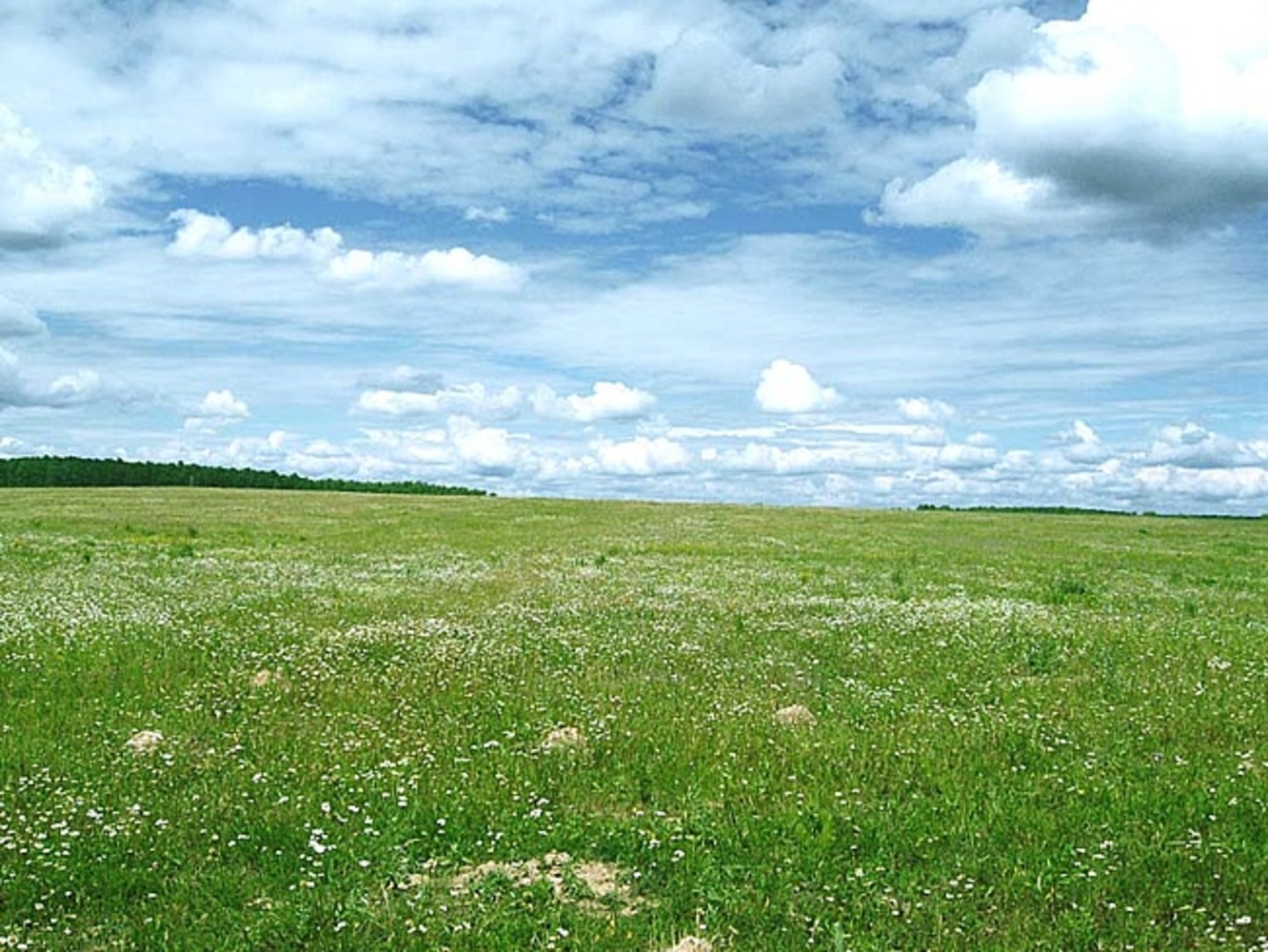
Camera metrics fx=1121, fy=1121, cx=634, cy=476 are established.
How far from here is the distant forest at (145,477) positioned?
132 meters

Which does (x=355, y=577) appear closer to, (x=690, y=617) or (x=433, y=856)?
(x=690, y=617)

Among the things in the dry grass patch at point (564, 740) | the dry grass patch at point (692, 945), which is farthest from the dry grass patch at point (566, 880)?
the dry grass patch at point (564, 740)

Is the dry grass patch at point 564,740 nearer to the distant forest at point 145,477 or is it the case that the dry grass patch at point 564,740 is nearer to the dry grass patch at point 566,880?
the dry grass patch at point 566,880

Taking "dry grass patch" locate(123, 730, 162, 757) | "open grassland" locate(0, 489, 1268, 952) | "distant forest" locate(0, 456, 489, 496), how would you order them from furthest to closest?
"distant forest" locate(0, 456, 489, 496), "dry grass patch" locate(123, 730, 162, 757), "open grassland" locate(0, 489, 1268, 952)

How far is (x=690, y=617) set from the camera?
22203 mm

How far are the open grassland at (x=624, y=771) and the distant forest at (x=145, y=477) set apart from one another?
110 m

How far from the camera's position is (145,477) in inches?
5458

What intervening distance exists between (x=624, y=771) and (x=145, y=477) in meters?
141

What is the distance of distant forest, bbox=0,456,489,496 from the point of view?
13225 cm

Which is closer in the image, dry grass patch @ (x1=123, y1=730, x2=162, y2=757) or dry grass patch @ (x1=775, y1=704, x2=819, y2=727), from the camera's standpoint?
dry grass patch @ (x1=123, y1=730, x2=162, y2=757)

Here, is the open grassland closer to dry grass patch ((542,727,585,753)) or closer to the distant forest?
dry grass patch ((542,727,585,753))

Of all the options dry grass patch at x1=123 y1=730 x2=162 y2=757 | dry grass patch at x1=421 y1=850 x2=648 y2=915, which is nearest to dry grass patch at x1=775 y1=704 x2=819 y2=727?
dry grass patch at x1=421 y1=850 x2=648 y2=915

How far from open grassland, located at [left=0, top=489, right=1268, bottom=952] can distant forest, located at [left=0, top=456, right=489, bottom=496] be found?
110m

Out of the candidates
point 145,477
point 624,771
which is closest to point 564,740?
point 624,771
